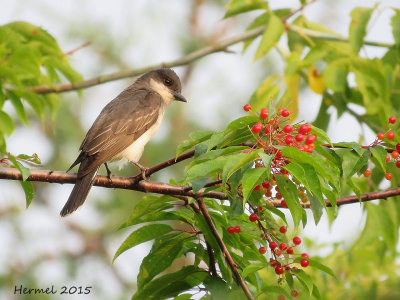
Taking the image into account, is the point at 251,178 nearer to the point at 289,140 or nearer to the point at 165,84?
the point at 289,140

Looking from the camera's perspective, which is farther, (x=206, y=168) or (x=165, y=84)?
(x=165, y=84)

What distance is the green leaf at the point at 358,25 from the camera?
5.13m

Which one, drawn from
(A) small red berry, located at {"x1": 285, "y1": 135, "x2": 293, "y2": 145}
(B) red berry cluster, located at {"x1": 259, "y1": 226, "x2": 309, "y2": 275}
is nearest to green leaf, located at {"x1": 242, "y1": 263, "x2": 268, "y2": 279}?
(B) red berry cluster, located at {"x1": 259, "y1": 226, "x2": 309, "y2": 275}

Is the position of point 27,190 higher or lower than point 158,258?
higher

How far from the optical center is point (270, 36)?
212 inches

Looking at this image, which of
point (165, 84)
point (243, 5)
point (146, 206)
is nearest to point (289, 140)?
point (146, 206)

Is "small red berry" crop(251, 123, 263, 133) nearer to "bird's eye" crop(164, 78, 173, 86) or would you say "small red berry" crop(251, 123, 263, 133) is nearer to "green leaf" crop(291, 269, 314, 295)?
"green leaf" crop(291, 269, 314, 295)

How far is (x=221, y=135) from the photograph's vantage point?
2.90 metres

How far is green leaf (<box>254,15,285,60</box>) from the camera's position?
535 cm

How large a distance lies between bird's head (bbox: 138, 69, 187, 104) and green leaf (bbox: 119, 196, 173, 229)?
12.2 feet

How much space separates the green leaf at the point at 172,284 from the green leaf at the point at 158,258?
0.15ft

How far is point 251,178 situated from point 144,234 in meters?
1.04

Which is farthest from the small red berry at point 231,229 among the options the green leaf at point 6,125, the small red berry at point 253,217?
the green leaf at point 6,125

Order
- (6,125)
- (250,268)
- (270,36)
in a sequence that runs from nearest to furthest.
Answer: (250,268)
(6,125)
(270,36)
